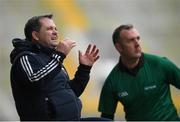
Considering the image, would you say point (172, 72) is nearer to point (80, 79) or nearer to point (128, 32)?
point (128, 32)

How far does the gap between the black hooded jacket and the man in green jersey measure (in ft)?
1.61

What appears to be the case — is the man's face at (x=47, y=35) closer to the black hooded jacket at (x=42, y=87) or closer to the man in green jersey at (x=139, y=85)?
the black hooded jacket at (x=42, y=87)

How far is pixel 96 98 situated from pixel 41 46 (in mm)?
2856

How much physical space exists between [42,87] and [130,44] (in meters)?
0.89

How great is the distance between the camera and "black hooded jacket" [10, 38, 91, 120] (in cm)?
391

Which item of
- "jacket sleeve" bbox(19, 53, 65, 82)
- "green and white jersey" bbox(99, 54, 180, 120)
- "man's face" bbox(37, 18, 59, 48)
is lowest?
"green and white jersey" bbox(99, 54, 180, 120)

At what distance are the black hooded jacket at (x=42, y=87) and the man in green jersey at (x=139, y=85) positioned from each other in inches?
19.4

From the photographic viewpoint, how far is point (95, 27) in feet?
22.9

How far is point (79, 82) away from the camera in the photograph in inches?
169

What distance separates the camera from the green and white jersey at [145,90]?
4.34 meters

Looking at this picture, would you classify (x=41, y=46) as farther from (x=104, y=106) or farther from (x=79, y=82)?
(x=104, y=106)

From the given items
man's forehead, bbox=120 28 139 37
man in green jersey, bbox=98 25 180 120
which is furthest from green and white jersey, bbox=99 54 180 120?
man's forehead, bbox=120 28 139 37

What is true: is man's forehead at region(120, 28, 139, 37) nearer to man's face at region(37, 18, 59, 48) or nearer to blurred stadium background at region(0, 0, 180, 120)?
man's face at region(37, 18, 59, 48)

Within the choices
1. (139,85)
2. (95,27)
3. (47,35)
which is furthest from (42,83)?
(95,27)
